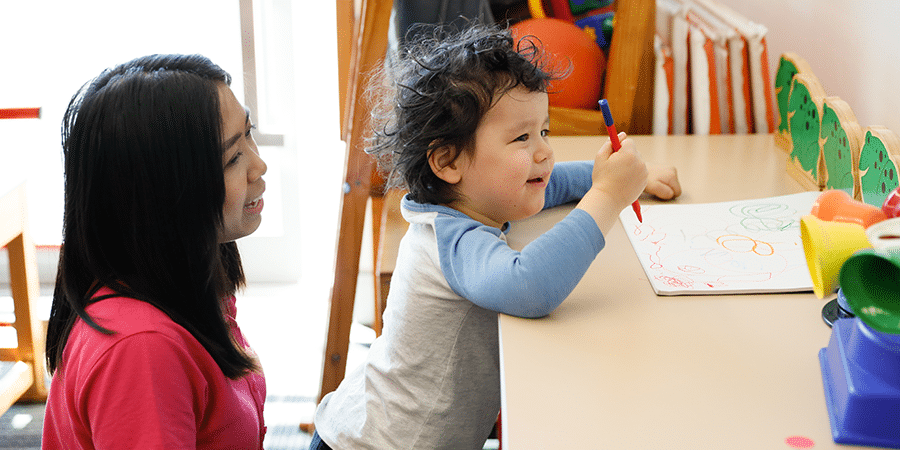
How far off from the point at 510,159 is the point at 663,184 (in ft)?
1.08

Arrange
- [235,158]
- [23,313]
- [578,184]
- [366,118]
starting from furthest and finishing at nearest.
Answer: [23,313], [366,118], [578,184], [235,158]

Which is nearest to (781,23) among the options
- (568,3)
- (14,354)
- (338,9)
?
(568,3)

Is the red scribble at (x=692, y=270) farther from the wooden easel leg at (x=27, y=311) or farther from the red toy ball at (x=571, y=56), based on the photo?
the wooden easel leg at (x=27, y=311)

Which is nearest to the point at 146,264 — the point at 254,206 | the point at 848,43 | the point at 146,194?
the point at 146,194

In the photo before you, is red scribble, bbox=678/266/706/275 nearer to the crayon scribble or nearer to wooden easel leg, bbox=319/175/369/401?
the crayon scribble

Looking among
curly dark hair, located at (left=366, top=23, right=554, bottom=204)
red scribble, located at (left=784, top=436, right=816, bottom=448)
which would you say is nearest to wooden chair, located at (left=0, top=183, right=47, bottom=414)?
curly dark hair, located at (left=366, top=23, right=554, bottom=204)

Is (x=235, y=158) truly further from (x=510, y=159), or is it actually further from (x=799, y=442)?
(x=799, y=442)

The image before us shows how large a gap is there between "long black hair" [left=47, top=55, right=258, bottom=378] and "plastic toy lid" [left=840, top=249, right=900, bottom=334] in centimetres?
55

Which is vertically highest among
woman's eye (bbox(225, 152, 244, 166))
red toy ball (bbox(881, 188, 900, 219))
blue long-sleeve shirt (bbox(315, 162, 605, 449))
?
red toy ball (bbox(881, 188, 900, 219))

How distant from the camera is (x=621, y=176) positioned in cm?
78

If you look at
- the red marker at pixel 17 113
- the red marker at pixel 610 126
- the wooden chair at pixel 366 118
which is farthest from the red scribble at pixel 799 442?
the red marker at pixel 17 113

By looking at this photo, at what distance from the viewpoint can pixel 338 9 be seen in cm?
169

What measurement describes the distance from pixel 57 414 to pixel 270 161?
170cm

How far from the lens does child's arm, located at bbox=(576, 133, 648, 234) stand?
2.50ft
